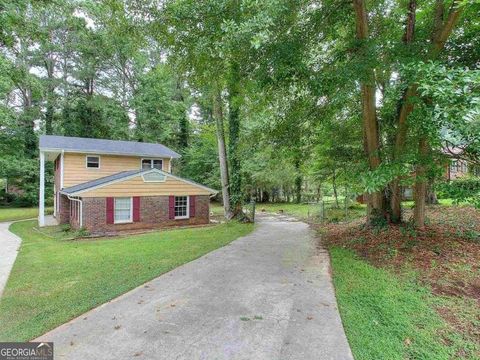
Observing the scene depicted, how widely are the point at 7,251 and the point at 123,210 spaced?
5081 millimetres

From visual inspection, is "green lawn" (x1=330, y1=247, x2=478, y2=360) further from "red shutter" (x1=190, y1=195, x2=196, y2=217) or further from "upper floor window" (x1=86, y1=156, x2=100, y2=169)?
"upper floor window" (x1=86, y1=156, x2=100, y2=169)

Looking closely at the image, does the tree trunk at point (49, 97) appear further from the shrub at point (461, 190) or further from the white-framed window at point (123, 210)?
the shrub at point (461, 190)

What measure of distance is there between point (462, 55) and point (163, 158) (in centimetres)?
1586

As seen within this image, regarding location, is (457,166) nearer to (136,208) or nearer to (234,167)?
(234,167)

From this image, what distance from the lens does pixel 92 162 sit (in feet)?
54.9

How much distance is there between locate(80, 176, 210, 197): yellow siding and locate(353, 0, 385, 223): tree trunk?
31.0 ft

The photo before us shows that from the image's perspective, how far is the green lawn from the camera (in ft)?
10.6

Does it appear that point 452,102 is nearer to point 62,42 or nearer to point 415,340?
point 415,340

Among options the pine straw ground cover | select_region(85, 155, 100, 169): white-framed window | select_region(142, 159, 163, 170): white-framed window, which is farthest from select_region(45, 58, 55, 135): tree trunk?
the pine straw ground cover

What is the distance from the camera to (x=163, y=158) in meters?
18.9

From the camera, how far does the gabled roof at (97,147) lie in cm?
1571

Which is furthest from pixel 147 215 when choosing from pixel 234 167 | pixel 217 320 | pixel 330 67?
pixel 217 320

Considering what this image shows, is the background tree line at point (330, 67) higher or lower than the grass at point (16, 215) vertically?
higher

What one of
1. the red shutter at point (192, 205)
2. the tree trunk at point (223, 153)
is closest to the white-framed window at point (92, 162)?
the red shutter at point (192, 205)
